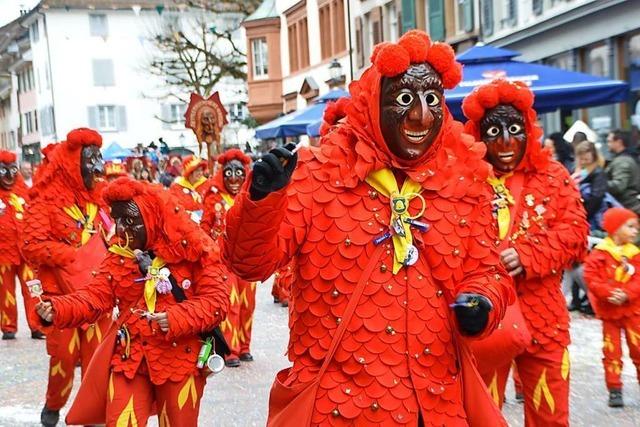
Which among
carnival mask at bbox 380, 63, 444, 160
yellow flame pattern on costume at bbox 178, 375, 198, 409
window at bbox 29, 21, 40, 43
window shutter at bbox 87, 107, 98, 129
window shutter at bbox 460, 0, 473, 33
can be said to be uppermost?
window at bbox 29, 21, 40, 43

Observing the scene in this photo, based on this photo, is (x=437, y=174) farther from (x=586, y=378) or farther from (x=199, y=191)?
(x=199, y=191)

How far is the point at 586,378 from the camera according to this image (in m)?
7.81

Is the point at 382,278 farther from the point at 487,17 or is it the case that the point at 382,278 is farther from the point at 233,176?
the point at 487,17

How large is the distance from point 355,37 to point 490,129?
2787cm

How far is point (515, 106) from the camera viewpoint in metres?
5.25

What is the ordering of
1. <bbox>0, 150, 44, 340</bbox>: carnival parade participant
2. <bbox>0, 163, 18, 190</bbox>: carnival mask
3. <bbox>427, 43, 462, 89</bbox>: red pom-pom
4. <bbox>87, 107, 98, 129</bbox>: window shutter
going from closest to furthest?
<bbox>427, 43, 462, 89</bbox>: red pom-pom
<bbox>0, 150, 44, 340</bbox>: carnival parade participant
<bbox>0, 163, 18, 190</bbox>: carnival mask
<bbox>87, 107, 98, 129</bbox>: window shutter

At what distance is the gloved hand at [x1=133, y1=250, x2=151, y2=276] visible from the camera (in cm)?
507

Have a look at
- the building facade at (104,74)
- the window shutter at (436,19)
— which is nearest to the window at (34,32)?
the building facade at (104,74)

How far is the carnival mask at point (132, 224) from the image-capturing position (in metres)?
5.08

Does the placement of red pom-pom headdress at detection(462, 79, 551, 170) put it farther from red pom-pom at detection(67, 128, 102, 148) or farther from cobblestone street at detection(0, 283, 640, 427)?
red pom-pom at detection(67, 128, 102, 148)

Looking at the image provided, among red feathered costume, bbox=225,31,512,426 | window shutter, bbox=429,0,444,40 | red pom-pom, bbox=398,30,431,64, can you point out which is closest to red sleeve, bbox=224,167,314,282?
red feathered costume, bbox=225,31,512,426

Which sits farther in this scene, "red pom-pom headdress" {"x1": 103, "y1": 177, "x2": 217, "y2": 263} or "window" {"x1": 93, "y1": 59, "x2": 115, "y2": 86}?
"window" {"x1": 93, "y1": 59, "x2": 115, "y2": 86}

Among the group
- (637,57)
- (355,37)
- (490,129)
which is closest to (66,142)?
(490,129)

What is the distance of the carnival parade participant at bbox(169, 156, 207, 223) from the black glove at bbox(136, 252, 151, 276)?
6.93 metres
